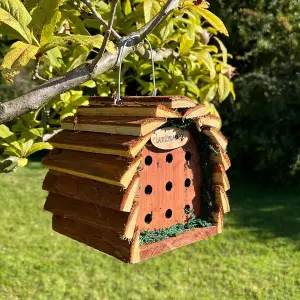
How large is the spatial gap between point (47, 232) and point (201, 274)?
1676mm

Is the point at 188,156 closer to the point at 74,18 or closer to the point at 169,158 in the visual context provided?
the point at 169,158

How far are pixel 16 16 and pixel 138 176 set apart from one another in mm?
604

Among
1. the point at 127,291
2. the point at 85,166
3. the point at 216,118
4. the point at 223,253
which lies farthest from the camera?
the point at 223,253

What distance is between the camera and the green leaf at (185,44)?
243 centimetres

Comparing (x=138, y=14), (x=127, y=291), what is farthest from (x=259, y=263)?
(x=138, y=14)

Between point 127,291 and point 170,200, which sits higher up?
point 170,200

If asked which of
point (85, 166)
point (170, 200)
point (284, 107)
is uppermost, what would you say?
point (85, 166)

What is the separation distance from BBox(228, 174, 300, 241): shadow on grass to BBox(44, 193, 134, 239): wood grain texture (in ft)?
11.5

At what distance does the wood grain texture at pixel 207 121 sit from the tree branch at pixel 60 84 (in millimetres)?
370

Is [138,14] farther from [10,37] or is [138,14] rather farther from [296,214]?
[296,214]

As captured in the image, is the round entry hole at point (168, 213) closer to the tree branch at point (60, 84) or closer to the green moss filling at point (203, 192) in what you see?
the green moss filling at point (203, 192)

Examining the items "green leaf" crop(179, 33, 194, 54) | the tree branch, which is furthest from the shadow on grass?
the tree branch

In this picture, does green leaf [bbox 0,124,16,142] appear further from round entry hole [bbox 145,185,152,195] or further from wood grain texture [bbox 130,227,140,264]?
wood grain texture [bbox 130,227,140,264]

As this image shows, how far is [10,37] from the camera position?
2.00m
